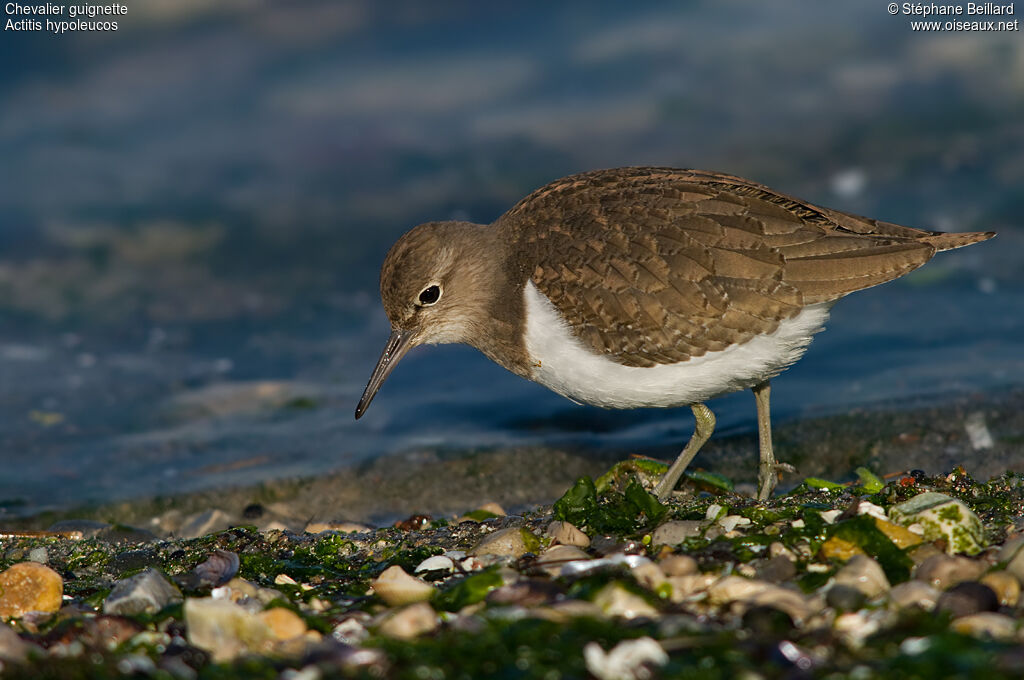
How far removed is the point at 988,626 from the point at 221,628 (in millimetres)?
2718

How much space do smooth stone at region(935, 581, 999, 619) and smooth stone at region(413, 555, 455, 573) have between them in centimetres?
216

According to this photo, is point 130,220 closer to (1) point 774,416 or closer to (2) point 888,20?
(1) point 774,416

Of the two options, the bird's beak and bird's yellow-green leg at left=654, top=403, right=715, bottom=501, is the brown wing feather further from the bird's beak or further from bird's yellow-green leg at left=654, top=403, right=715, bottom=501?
the bird's beak

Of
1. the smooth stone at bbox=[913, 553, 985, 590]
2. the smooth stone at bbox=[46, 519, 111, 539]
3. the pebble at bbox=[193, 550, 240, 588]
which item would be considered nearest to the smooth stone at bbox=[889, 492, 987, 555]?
the smooth stone at bbox=[913, 553, 985, 590]

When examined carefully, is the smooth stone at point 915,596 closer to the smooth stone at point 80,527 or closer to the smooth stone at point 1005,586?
the smooth stone at point 1005,586

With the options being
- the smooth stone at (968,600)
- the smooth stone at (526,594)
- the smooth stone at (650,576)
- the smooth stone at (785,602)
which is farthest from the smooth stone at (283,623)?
the smooth stone at (968,600)

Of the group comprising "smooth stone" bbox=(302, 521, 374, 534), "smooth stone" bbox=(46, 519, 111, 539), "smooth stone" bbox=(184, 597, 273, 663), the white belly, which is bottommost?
"smooth stone" bbox=(302, 521, 374, 534)

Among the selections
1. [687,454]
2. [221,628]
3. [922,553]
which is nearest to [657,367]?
[687,454]

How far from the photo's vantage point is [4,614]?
4.34 metres

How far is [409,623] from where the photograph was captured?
3840 mm

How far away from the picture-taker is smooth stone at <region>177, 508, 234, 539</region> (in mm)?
6590

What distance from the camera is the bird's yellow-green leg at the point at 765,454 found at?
620cm

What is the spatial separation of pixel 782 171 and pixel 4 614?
1055cm

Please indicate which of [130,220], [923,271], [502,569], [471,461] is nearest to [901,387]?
[923,271]
